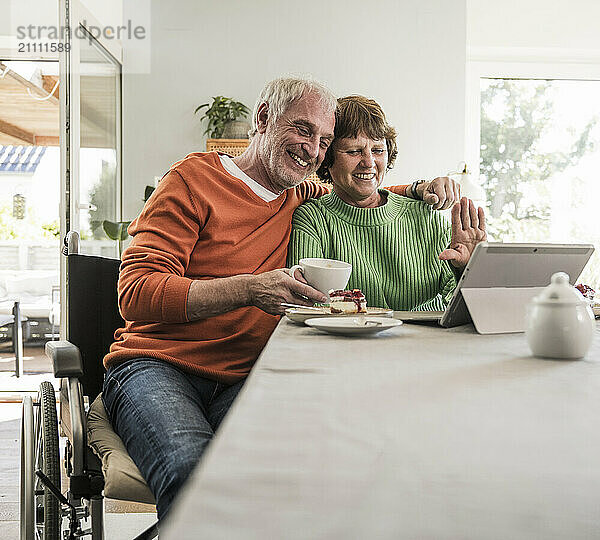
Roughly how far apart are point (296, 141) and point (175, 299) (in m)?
0.53

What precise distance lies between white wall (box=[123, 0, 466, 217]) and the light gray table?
161 inches

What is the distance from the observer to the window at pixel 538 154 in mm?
5504

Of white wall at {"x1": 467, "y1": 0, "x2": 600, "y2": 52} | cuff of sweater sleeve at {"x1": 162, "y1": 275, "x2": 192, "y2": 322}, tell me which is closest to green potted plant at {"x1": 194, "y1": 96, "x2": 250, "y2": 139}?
white wall at {"x1": 467, "y1": 0, "x2": 600, "y2": 52}

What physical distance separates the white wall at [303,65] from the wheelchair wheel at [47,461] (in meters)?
3.47

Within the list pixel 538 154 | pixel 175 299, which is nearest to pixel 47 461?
pixel 175 299

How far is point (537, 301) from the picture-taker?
98cm

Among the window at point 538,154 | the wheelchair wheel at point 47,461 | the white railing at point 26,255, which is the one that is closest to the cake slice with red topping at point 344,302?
the wheelchair wheel at point 47,461

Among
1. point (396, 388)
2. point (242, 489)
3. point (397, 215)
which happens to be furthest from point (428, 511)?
point (397, 215)

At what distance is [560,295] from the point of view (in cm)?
97

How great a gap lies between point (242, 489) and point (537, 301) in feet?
2.17

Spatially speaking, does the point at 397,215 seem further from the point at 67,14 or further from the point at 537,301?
the point at 67,14

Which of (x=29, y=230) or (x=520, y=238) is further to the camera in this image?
(x=29, y=230)

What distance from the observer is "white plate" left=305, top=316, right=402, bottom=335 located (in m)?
1.15

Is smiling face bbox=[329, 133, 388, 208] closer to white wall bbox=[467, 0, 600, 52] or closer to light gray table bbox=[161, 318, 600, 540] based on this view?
light gray table bbox=[161, 318, 600, 540]
